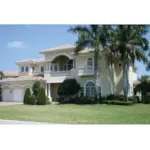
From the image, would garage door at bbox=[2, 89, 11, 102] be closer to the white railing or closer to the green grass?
the green grass

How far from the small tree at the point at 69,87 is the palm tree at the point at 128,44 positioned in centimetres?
422

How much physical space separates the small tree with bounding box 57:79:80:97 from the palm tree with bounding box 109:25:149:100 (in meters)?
4.22

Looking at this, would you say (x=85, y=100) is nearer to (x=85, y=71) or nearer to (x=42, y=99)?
(x=85, y=71)

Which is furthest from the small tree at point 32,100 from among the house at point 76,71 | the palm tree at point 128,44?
the palm tree at point 128,44

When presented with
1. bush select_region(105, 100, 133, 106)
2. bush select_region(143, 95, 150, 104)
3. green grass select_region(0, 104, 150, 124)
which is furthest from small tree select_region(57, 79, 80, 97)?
bush select_region(143, 95, 150, 104)

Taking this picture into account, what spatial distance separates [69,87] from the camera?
21.0 m

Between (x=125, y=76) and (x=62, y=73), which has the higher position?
(x=62, y=73)

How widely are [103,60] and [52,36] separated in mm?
9133

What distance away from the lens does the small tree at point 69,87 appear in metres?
19.9

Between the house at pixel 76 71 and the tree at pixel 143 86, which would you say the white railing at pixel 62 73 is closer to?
the house at pixel 76 71

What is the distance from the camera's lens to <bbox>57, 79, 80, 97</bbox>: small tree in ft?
65.3

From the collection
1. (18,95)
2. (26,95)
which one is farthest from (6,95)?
(26,95)

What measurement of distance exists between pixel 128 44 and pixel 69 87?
19.9ft
